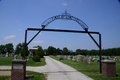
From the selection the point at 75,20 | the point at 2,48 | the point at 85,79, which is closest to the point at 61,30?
the point at 75,20

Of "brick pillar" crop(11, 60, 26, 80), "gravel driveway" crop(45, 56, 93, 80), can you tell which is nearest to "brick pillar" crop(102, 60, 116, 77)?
"gravel driveway" crop(45, 56, 93, 80)

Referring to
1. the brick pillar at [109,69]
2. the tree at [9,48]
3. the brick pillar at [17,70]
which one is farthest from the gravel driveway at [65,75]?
the tree at [9,48]

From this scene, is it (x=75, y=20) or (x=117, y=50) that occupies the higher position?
(x=75, y=20)

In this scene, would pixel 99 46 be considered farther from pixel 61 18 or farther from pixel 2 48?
pixel 2 48

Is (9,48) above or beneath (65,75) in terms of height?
beneath

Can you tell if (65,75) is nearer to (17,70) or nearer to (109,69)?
(109,69)

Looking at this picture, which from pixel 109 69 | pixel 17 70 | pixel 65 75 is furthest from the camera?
pixel 65 75

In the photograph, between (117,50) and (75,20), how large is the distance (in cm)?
5157

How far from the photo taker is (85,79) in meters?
7.11

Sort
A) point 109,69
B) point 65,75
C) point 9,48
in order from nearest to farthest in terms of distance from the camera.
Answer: point 109,69 → point 65,75 → point 9,48

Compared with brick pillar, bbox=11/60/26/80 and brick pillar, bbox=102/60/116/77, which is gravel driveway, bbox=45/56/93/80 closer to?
brick pillar, bbox=102/60/116/77

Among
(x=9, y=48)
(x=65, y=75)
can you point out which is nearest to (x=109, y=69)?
(x=65, y=75)

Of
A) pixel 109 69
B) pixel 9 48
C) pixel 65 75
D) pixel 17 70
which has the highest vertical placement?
pixel 17 70

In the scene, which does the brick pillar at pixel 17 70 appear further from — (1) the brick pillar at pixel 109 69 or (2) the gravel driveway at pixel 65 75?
(1) the brick pillar at pixel 109 69
